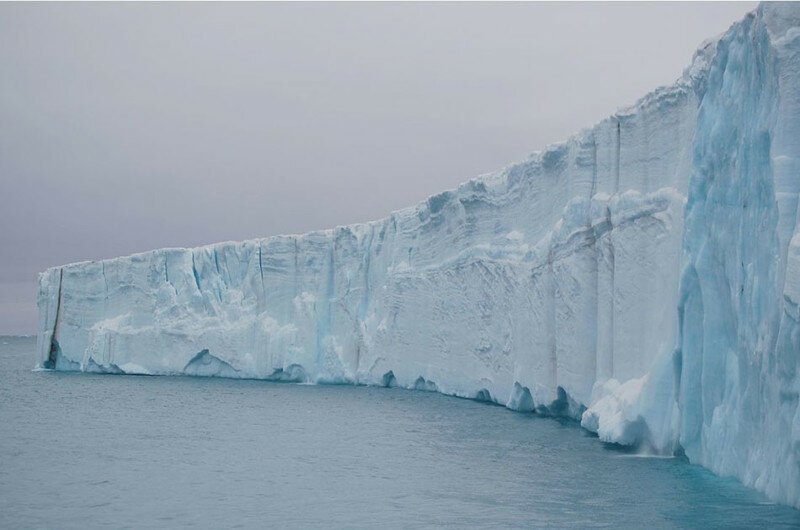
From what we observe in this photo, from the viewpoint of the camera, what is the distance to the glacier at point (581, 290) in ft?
23.9

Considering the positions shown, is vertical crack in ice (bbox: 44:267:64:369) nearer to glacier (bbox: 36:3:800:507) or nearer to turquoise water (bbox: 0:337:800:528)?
glacier (bbox: 36:3:800:507)

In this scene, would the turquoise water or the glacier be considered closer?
the glacier

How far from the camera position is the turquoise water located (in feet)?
24.7

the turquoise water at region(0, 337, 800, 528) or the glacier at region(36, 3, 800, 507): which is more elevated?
the glacier at region(36, 3, 800, 507)

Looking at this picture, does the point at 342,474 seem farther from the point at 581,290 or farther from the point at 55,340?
the point at 55,340

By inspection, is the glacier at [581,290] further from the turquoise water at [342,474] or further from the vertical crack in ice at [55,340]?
the turquoise water at [342,474]

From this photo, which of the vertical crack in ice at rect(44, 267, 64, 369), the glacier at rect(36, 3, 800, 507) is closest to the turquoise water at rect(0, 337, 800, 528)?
the glacier at rect(36, 3, 800, 507)

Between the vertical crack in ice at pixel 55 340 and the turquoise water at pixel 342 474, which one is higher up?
the vertical crack in ice at pixel 55 340

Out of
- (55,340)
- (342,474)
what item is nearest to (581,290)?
(342,474)

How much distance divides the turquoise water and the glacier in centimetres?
65

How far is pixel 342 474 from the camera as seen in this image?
388 inches

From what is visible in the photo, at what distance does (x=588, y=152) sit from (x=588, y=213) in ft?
3.11

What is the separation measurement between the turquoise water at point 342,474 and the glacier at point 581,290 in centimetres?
65

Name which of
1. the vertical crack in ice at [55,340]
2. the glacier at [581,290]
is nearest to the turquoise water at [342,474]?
the glacier at [581,290]
